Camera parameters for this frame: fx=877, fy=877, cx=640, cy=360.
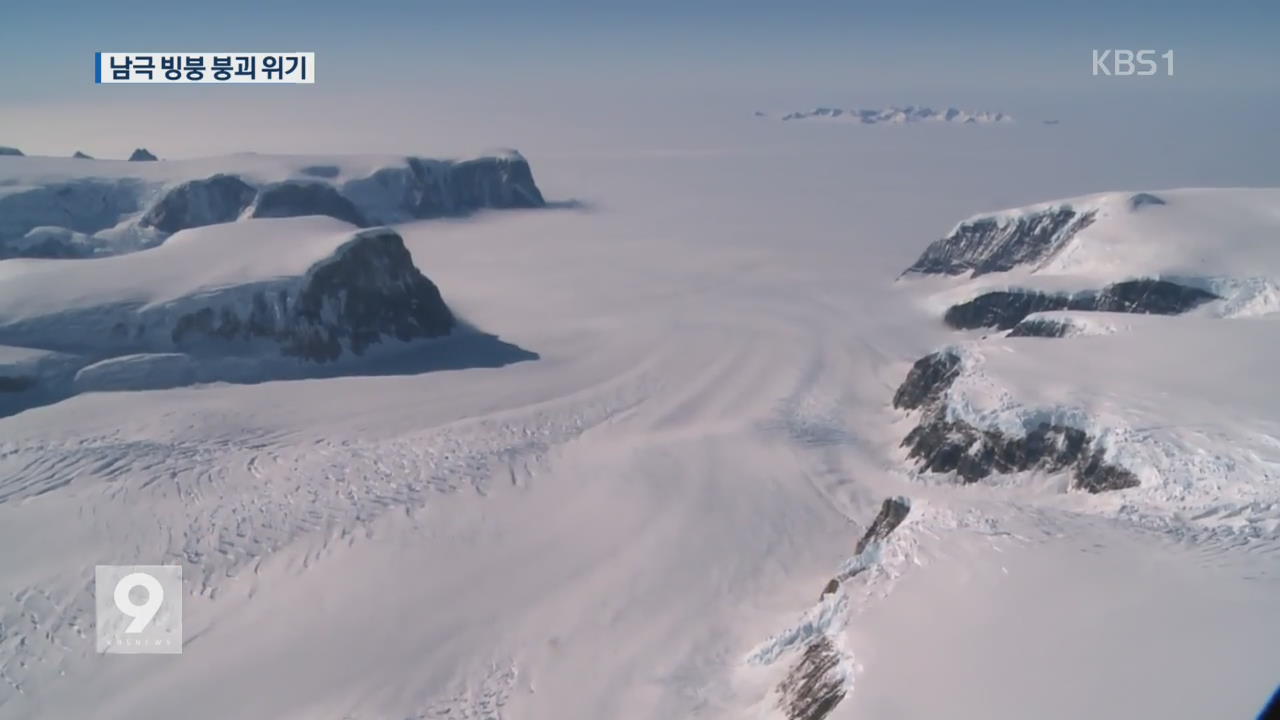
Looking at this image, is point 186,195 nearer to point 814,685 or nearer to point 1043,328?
point 1043,328

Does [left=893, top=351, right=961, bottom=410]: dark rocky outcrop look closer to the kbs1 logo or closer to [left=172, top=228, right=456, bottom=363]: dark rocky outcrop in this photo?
the kbs1 logo

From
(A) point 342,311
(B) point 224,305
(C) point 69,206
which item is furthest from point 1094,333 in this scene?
(C) point 69,206

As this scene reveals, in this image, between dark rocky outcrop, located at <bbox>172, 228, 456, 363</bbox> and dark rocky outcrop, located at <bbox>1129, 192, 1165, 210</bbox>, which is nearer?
dark rocky outcrop, located at <bbox>172, 228, 456, 363</bbox>

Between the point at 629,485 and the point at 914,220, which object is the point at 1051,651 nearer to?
the point at 629,485

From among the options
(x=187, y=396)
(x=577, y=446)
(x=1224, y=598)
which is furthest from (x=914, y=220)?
(x=1224, y=598)

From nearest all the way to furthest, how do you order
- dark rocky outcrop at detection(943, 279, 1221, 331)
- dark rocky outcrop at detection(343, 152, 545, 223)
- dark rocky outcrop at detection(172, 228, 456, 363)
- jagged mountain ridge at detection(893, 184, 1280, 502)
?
1. jagged mountain ridge at detection(893, 184, 1280, 502)
2. dark rocky outcrop at detection(943, 279, 1221, 331)
3. dark rocky outcrop at detection(172, 228, 456, 363)
4. dark rocky outcrop at detection(343, 152, 545, 223)

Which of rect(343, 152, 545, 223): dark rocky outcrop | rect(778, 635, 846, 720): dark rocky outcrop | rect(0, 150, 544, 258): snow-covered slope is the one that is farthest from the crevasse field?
rect(343, 152, 545, 223): dark rocky outcrop

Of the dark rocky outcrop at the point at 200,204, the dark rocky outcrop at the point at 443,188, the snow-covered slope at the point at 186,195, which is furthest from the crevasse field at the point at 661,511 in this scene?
the dark rocky outcrop at the point at 443,188
